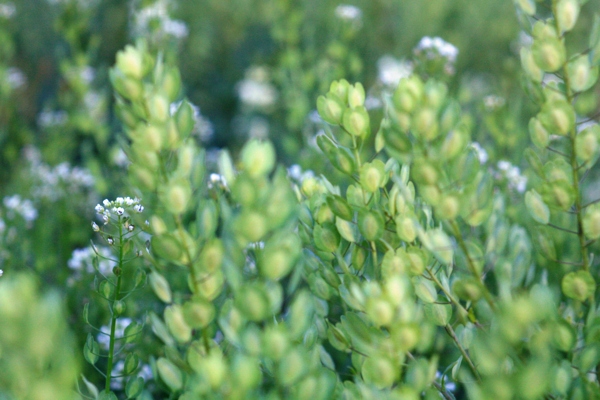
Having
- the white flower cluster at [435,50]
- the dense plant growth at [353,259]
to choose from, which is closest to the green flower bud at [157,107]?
the dense plant growth at [353,259]

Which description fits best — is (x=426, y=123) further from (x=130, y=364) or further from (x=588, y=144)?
(x=130, y=364)

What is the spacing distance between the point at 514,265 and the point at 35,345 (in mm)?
494

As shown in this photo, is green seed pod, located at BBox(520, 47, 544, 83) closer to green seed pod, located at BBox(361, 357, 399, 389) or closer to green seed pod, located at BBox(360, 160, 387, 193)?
green seed pod, located at BBox(360, 160, 387, 193)

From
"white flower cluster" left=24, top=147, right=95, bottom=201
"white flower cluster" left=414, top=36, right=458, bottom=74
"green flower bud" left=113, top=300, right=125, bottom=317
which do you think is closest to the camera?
"green flower bud" left=113, top=300, right=125, bottom=317

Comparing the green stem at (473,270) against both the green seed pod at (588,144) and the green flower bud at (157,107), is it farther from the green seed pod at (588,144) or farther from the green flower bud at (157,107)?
the green flower bud at (157,107)

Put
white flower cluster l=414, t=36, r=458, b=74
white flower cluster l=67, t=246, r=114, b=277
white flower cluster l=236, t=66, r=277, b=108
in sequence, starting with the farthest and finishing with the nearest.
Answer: white flower cluster l=236, t=66, r=277, b=108, white flower cluster l=414, t=36, r=458, b=74, white flower cluster l=67, t=246, r=114, b=277

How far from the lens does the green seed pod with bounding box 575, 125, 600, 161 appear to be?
2.37ft

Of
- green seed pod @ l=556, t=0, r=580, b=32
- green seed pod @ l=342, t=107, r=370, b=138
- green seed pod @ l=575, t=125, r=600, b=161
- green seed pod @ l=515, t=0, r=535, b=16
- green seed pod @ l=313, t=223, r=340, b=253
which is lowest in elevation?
green seed pod @ l=313, t=223, r=340, b=253

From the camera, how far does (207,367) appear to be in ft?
1.70

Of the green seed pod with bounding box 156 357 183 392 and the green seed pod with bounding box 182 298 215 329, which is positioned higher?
the green seed pod with bounding box 182 298 215 329

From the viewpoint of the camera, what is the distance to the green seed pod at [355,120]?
77cm

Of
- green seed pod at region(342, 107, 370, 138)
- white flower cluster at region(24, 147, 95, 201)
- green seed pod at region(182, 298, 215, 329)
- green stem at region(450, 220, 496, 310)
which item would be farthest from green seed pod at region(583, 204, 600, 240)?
white flower cluster at region(24, 147, 95, 201)

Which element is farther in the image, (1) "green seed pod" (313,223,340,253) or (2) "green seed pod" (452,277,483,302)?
(1) "green seed pod" (313,223,340,253)

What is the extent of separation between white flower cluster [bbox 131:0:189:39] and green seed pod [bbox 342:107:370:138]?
1.43 m
